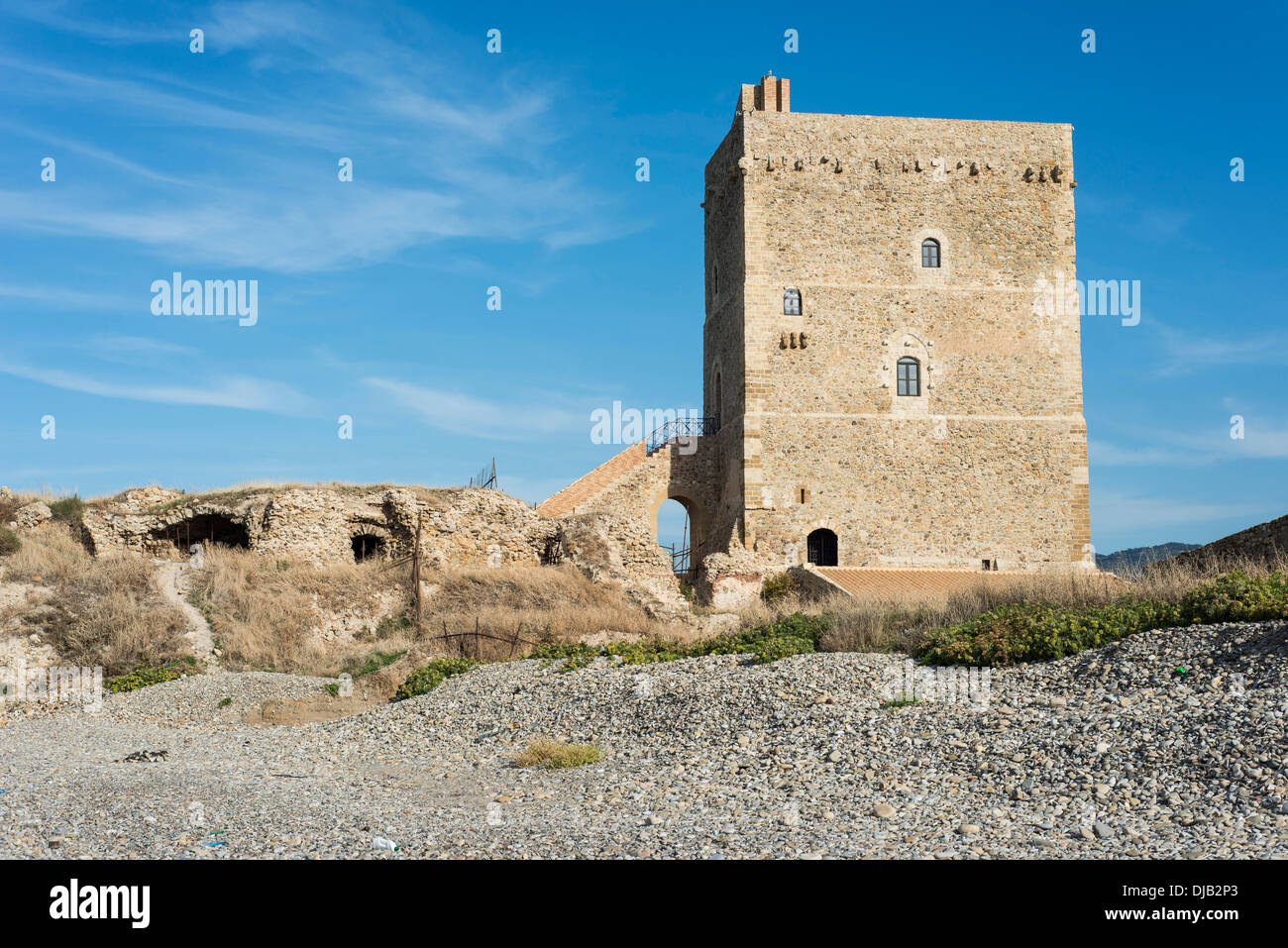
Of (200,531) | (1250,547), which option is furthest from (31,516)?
(1250,547)

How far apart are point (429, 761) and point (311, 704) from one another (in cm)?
416

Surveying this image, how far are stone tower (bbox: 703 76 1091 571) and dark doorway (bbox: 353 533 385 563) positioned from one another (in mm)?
8658

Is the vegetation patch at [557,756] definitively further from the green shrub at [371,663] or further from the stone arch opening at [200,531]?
the stone arch opening at [200,531]

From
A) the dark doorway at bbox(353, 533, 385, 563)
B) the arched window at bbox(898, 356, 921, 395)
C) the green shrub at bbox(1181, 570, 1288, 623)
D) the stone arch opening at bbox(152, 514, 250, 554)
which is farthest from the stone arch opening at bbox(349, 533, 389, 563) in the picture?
the green shrub at bbox(1181, 570, 1288, 623)

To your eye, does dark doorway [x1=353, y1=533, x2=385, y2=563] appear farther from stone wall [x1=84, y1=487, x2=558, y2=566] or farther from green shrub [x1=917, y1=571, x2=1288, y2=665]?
green shrub [x1=917, y1=571, x2=1288, y2=665]

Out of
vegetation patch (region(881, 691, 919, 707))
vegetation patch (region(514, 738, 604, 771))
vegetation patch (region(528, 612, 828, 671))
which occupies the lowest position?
vegetation patch (region(514, 738, 604, 771))

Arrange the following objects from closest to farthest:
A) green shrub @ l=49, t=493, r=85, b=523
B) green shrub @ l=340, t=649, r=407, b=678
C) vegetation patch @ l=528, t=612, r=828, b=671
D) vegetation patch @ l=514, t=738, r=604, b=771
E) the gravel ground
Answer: the gravel ground
vegetation patch @ l=514, t=738, r=604, b=771
vegetation patch @ l=528, t=612, r=828, b=671
green shrub @ l=340, t=649, r=407, b=678
green shrub @ l=49, t=493, r=85, b=523

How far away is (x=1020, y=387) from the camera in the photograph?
93.1 ft

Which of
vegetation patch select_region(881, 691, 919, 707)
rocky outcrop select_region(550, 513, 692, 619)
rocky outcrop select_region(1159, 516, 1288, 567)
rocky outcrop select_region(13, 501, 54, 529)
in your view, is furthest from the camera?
rocky outcrop select_region(13, 501, 54, 529)

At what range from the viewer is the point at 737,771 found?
9.53m

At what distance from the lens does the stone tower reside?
1083 inches

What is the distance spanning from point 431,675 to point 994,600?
785cm
